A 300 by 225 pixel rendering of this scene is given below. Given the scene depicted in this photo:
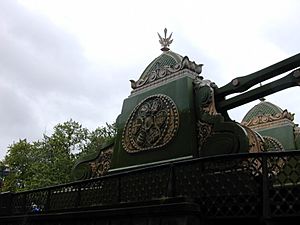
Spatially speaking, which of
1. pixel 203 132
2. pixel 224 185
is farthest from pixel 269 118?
pixel 224 185

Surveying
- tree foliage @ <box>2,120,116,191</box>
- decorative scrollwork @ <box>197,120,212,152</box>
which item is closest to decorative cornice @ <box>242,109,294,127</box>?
decorative scrollwork @ <box>197,120,212,152</box>

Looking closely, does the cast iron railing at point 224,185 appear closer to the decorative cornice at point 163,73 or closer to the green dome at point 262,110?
the decorative cornice at point 163,73

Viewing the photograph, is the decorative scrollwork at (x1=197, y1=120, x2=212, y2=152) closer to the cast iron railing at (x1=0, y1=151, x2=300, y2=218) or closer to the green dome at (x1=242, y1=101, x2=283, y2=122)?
the cast iron railing at (x1=0, y1=151, x2=300, y2=218)

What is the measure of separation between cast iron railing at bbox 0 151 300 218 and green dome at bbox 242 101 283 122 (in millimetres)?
6900

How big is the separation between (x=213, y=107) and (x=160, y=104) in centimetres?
140

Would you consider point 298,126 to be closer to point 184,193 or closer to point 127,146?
point 127,146

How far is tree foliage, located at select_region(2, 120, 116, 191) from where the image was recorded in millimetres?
22891

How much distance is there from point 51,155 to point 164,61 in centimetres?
1665

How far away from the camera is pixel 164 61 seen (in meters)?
10.2

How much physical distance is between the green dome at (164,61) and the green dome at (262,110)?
14.3 ft

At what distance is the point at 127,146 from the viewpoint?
9945 millimetres

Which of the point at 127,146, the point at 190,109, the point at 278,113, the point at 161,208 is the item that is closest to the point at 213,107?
the point at 190,109

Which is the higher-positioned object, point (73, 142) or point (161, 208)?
point (73, 142)

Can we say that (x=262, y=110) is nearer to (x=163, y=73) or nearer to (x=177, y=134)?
(x=163, y=73)
